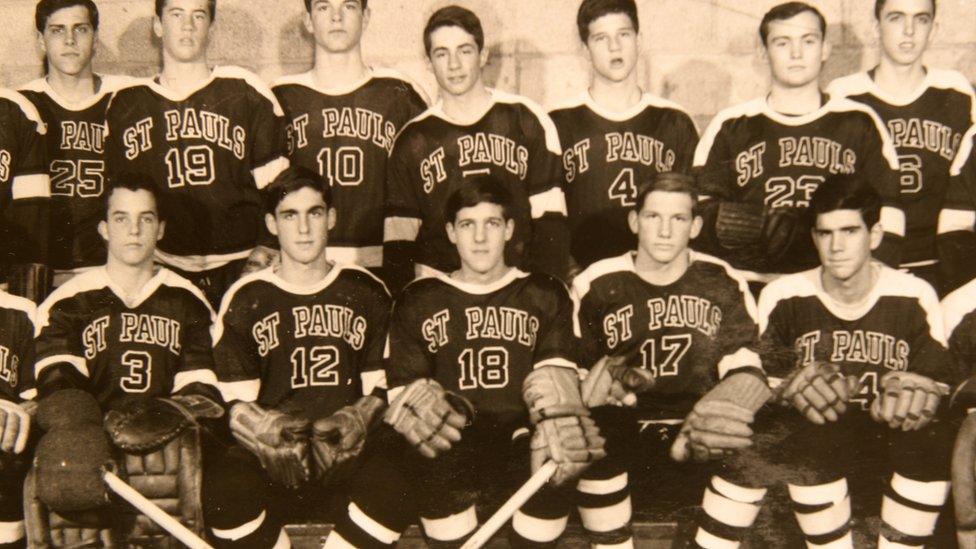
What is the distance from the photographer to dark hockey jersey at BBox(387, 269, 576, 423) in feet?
8.61

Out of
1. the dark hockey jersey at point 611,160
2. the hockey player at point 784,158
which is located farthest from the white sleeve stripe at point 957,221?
the dark hockey jersey at point 611,160

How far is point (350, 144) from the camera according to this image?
9.91ft

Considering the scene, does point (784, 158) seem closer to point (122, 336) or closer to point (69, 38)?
point (122, 336)

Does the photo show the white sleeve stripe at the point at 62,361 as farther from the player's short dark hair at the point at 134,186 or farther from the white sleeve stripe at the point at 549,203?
the white sleeve stripe at the point at 549,203

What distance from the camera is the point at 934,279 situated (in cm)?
295

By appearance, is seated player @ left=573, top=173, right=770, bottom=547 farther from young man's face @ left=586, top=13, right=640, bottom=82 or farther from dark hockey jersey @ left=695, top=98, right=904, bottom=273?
young man's face @ left=586, top=13, right=640, bottom=82

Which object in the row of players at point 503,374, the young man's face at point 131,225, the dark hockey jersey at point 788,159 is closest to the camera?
the row of players at point 503,374

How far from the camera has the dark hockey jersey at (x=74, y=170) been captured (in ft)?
10.00

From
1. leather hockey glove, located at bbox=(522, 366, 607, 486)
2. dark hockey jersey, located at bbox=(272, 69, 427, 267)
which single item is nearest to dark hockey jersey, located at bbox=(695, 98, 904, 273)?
leather hockey glove, located at bbox=(522, 366, 607, 486)

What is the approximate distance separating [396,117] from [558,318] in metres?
0.83

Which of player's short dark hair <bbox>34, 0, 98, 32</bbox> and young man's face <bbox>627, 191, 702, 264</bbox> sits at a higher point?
player's short dark hair <bbox>34, 0, 98, 32</bbox>

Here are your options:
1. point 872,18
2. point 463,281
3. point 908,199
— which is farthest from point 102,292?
point 872,18

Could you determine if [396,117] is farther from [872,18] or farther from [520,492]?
[872,18]

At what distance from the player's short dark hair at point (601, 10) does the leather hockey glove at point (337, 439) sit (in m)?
1.25
